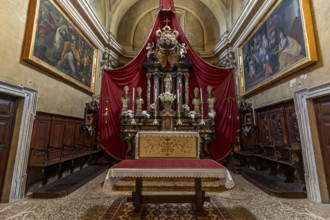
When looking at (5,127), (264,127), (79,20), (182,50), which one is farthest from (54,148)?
(264,127)

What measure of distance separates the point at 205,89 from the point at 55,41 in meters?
5.91

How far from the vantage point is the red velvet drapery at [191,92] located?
711 cm

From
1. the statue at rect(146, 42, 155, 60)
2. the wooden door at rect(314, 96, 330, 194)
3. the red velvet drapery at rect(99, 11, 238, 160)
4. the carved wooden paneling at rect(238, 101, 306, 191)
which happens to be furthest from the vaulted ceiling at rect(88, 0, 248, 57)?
the wooden door at rect(314, 96, 330, 194)

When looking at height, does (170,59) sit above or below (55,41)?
above

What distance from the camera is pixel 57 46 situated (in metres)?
5.20

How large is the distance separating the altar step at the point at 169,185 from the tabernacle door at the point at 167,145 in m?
0.82

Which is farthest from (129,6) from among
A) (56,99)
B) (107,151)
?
(107,151)

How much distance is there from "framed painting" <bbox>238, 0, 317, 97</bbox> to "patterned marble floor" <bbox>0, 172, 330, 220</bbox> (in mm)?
3008

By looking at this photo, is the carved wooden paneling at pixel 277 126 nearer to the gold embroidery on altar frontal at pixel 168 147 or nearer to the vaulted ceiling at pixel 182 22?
the gold embroidery on altar frontal at pixel 168 147

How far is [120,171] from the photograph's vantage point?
265 centimetres

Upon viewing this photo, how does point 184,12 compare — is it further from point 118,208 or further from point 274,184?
point 118,208

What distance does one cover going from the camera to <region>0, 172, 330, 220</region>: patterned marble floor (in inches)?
113

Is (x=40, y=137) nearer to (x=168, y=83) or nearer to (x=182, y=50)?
(x=168, y=83)

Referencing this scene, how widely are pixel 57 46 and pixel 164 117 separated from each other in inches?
170
